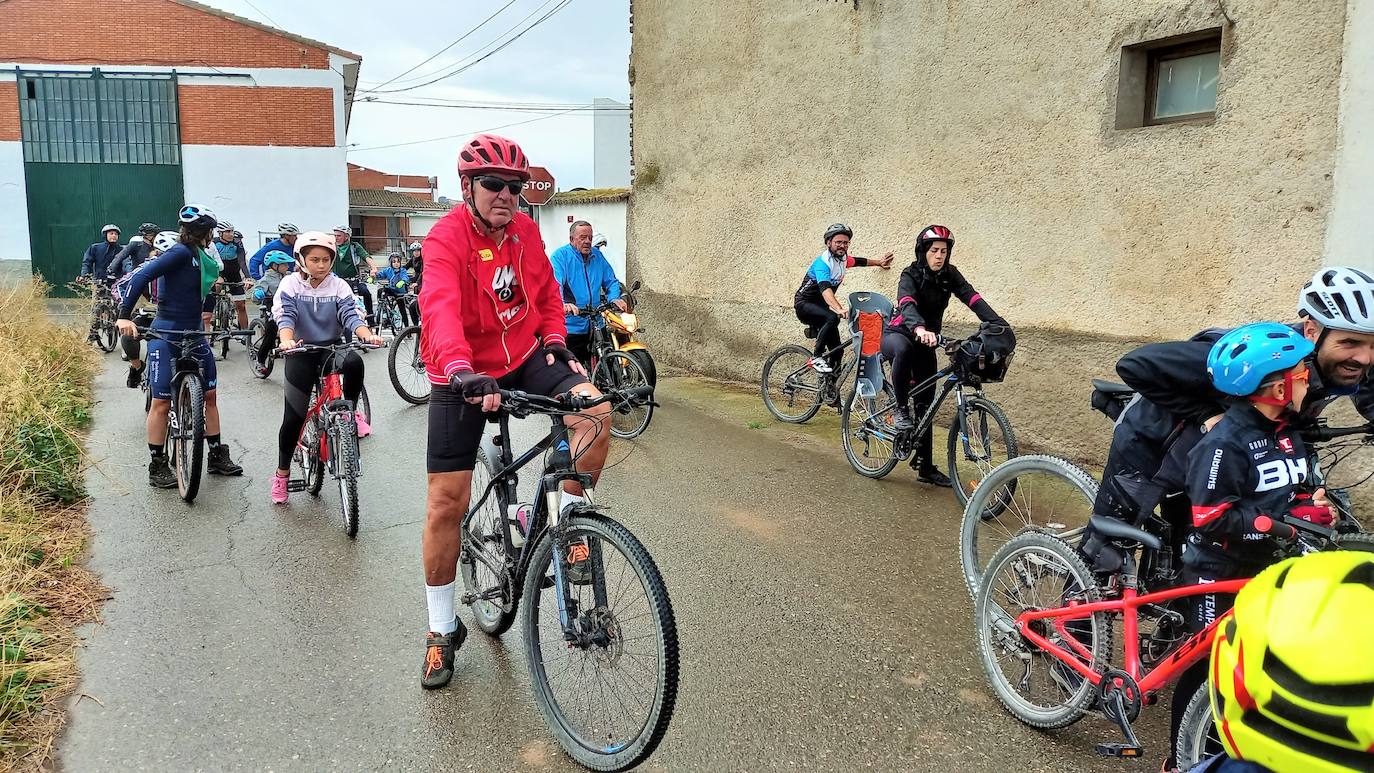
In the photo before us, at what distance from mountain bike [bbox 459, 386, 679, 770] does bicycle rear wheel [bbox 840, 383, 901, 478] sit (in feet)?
12.2

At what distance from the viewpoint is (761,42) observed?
10.2 metres


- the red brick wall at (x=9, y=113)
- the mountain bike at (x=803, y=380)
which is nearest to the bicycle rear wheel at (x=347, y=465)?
the mountain bike at (x=803, y=380)

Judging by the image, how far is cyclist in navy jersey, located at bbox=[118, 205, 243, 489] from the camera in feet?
20.0

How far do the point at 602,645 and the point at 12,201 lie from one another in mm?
30730

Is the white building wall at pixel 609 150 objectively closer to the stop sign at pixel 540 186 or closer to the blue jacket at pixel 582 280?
the stop sign at pixel 540 186

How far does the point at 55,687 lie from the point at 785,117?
862cm

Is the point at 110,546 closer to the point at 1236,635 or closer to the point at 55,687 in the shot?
the point at 55,687

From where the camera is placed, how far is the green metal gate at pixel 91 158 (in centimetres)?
2552

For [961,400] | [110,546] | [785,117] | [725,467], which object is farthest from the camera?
[785,117]

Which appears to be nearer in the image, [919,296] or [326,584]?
[326,584]

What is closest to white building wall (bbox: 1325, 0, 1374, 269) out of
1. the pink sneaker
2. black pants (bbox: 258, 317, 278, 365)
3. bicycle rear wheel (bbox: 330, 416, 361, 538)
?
bicycle rear wheel (bbox: 330, 416, 361, 538)

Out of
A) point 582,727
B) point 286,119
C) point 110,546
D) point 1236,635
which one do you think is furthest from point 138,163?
point 1236,635

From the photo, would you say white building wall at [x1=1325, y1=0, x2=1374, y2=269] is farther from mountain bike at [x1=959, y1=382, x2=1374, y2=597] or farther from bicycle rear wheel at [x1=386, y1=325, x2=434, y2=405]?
bicycle rear wheel at [x1=386, y1=325, x2=434, y2=405]

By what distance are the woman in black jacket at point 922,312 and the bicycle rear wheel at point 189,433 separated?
4.74 meters
